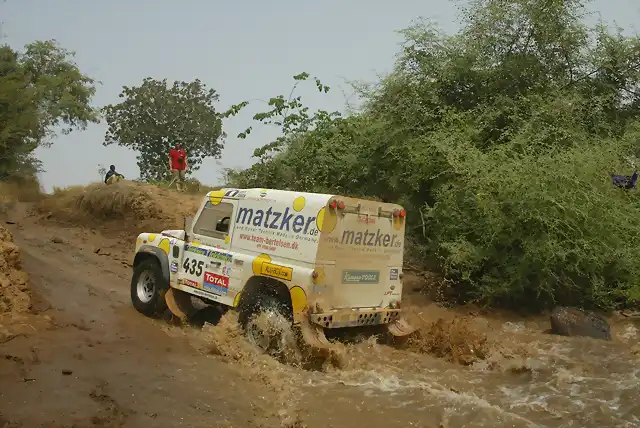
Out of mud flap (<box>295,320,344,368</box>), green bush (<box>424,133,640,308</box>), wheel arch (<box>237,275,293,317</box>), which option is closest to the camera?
mud flap (<box>295,320,344,368</box>)

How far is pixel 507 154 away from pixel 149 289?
7.64 metres

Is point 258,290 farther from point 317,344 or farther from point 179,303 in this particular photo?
point 179,303

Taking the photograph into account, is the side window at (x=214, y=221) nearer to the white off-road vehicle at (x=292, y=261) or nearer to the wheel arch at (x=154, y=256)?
the white off-road vehicle at (x=292, y=261)

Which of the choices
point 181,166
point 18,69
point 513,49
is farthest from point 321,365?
point 18,69

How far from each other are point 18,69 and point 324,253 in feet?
89.4

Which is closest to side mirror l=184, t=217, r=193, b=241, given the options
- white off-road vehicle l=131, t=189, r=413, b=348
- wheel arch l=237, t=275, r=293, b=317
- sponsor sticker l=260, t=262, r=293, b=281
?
white off-road vehicle l=131, t=189, r=413, b=348

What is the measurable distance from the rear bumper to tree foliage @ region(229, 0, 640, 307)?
3.55 meters

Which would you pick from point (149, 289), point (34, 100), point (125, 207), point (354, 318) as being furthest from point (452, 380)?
point (34, 100)

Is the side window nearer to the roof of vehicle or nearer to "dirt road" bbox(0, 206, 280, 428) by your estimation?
the roof of vehicle

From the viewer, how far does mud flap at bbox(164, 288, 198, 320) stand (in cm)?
973

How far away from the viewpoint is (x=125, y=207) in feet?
60.2

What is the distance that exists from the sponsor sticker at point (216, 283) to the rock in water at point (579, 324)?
5824mm

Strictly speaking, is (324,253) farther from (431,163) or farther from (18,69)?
(18,69)

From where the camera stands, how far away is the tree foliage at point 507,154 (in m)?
11.4
